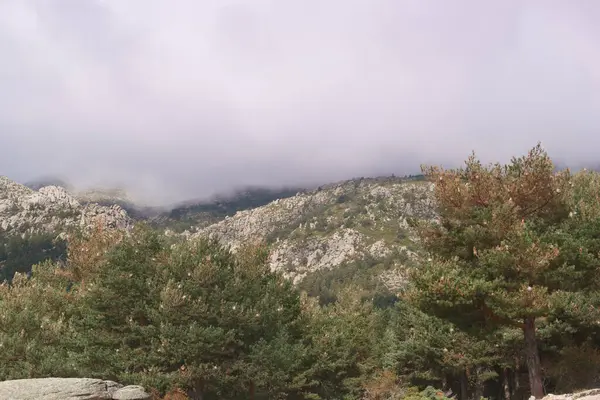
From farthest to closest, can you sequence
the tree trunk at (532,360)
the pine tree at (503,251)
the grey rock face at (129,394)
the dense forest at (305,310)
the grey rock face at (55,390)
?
the grey rock face at (129,394) < the tree trunk at (532,360) < the dense forest at (305,310) < the pine tree at (503,251) < the grey rock face at (55,390)

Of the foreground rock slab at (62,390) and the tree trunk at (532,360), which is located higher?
the foreground rock slab at (62,390)

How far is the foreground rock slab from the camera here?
20.5 meters

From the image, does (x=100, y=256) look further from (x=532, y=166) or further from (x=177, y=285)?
(x=532, y=166)

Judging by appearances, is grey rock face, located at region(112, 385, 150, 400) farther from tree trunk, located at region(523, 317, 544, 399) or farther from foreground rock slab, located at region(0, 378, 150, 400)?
tree trunk, located at region(523, 317, 544, 399)

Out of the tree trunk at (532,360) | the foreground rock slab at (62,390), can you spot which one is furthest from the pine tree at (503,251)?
the foreground rock slab at (62,390)

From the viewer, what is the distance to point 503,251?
21.1 meters

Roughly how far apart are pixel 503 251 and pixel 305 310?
3897 cm

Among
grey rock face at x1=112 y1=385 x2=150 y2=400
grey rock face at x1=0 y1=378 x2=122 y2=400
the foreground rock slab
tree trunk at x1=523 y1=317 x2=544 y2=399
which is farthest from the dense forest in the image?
grey rock face at x1=0 y1=378 x2=122 y2=400

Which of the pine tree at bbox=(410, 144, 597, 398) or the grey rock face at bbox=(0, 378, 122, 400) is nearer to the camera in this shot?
the grey rock face at bbox=(0, 378, 122, 400)

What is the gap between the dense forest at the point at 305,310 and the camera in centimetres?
2211

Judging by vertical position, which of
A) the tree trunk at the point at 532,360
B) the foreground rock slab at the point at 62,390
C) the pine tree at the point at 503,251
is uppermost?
the pine tree at the point at 503,251

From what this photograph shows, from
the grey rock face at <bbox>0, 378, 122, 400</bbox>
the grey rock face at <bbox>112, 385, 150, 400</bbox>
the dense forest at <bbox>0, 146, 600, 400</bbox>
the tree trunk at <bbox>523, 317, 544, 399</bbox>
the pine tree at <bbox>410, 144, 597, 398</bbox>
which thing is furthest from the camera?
the grey rock face at <bbox>112, 385, 150, 400</bbox>

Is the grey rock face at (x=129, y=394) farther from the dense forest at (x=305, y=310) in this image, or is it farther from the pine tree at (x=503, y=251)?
the pine tree at (x=503, y=251)

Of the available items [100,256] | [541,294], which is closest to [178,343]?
[100,256]
